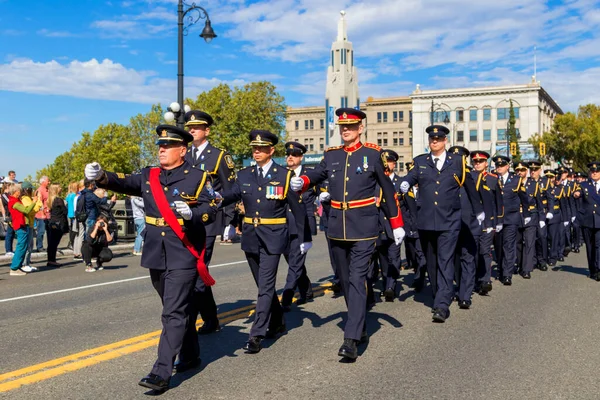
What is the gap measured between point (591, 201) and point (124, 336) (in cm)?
883

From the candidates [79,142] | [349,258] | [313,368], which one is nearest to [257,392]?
[313,368]

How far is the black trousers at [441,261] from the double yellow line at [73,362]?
3.40m

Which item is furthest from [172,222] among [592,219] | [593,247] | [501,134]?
[501,134]

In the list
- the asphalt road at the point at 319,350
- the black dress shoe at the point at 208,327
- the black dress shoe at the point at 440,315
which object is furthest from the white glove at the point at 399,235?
the black dress shoe at the point at 208,327

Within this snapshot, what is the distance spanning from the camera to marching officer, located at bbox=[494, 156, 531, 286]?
11289 millimetres

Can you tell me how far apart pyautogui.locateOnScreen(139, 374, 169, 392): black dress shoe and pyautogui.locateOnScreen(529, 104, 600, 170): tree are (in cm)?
7024

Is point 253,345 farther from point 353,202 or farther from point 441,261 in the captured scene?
point 441,261

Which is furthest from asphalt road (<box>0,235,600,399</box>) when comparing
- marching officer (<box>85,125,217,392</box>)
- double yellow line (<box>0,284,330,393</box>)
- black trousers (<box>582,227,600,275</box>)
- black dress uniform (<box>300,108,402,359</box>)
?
black trousers (<box>582,227,600,275</box>)

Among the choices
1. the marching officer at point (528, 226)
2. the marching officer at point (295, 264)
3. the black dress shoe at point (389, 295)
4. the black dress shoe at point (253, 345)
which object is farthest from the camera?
the marching officer at point (528, 226)

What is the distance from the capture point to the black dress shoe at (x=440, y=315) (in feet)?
24.6

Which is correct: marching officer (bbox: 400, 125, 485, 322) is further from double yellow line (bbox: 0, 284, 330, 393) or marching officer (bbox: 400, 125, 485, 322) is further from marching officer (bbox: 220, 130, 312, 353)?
double yellow line (bbox: 0, 284, 330, 393)

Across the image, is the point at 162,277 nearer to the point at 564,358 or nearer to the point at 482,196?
the point at 564,358

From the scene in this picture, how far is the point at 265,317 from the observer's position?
615cm

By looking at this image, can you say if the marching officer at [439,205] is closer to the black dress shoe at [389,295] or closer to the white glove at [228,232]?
the black dress shoe at [389,295]
